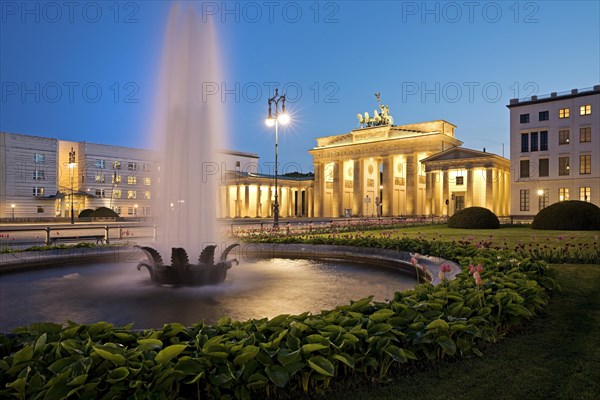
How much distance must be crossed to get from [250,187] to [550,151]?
6348 centimetres

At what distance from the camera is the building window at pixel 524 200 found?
62.1 meters

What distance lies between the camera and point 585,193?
56.9 m

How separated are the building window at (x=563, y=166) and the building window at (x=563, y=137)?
7.74ft

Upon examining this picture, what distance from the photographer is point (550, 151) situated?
5953 centimetres

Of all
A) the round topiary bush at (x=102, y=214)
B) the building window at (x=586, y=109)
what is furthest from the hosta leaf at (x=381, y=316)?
the building window at (x=586, y=109)

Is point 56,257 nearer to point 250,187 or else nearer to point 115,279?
point 115,279

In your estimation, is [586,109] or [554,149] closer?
[586,109]

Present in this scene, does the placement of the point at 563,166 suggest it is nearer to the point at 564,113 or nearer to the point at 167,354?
the point at 564,113

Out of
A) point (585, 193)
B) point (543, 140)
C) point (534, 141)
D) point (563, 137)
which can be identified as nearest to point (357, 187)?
point (534, 141)

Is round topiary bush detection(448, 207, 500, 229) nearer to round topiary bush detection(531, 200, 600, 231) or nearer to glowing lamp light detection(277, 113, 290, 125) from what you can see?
round topiary bush detection(531, 200, 600, 231)

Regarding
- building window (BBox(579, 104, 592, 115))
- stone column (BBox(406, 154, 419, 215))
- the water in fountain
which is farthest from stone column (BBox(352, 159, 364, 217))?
the water in fountain

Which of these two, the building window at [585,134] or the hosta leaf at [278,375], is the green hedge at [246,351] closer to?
the hosta leaf at [278,375]

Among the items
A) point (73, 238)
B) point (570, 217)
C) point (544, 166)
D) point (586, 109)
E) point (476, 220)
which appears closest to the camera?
point (73, 238)

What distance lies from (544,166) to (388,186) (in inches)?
1383
